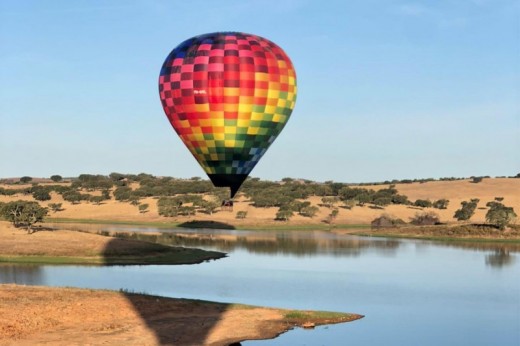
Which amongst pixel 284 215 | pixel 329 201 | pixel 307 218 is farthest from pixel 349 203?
pixel 284 215

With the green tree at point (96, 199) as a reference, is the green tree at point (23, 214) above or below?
below

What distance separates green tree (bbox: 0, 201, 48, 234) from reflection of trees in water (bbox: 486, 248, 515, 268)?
1926 inches

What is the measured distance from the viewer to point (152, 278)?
188 ft

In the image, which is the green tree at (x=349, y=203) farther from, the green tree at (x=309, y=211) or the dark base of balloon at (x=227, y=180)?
the dark base of balloon at (x=227, y=180)

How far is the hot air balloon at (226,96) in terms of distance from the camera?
40281 mm

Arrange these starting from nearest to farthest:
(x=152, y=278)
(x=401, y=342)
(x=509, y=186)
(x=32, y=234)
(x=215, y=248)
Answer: (x=401, y=342) < (x=152, y=278) < (x=32, y=234) < (x=215, y=248) < (x=509, y=186)

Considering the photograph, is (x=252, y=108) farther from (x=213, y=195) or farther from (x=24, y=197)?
(x=24, y=197)

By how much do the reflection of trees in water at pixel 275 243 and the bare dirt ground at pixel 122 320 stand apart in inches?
1316

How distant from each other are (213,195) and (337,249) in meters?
68.7

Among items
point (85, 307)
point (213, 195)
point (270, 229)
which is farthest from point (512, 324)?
point (213, 195)

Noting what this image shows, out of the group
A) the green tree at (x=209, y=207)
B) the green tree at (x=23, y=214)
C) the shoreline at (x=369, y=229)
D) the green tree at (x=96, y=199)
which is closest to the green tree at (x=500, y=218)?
the shoreline at (x=369, y=229)

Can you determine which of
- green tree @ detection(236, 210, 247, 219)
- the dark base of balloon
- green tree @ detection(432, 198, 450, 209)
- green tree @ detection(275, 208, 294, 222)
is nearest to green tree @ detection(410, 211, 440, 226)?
green tree @ detection(275, 208, 294, 222)

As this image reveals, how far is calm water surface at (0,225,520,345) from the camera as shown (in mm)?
40969

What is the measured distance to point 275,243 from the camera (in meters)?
87.9
